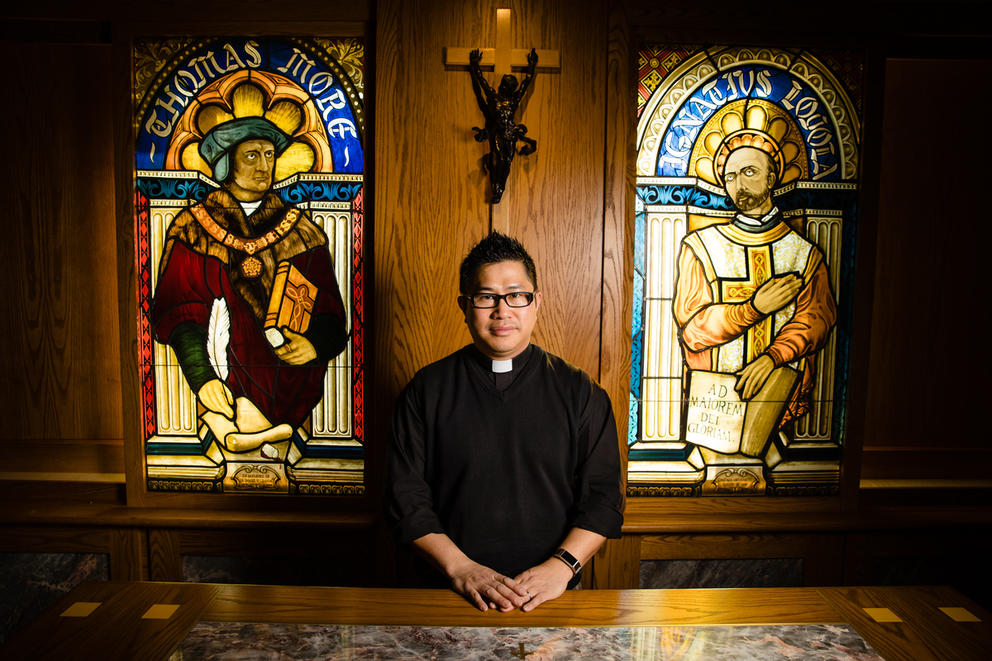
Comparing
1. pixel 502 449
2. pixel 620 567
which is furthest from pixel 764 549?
pixel 502 449

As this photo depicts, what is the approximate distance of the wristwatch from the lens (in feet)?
4.83

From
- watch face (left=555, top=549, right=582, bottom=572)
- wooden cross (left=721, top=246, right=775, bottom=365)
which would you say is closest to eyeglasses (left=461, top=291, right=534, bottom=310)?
watch face (left=555, top=549, right=582, bottom=572)

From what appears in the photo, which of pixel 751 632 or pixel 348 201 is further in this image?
pixel 348 201

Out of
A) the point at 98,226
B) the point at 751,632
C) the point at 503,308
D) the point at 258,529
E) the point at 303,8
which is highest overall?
the point at 303,8

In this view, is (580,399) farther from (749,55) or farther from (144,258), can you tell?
(144,258)

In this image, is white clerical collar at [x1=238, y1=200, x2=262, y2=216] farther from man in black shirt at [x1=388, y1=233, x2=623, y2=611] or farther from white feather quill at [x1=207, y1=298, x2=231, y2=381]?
man in black shirt at [x1=388, y1=233, x2=623, y2=611]

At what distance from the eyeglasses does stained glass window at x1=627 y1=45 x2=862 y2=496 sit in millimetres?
987

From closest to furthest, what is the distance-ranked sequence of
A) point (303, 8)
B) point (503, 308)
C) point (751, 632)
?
point (751, 632) < point (503, 308) < point (303, 8)

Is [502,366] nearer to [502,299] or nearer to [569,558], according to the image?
[502,299]

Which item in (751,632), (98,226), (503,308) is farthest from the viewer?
(98,226)

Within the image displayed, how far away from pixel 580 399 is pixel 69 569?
7.70 ft

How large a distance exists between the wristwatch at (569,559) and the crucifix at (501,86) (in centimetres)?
136

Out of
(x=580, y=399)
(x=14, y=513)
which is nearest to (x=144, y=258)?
(x=14, y=513)

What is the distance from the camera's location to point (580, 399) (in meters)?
1.64
